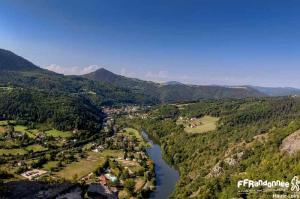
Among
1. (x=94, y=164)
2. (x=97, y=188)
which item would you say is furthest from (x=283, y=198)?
(x=94, y=164)

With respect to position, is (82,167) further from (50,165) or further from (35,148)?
(35,148)

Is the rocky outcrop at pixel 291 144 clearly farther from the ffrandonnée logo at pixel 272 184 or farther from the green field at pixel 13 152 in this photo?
the green field at pixel 13 152

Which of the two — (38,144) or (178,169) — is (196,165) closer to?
(178,169)

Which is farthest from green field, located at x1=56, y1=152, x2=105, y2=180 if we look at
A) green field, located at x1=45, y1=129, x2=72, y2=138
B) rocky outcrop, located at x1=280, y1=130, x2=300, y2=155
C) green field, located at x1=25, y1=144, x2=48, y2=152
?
rocky outcrop, located at x1=280, y1=130, x2=300, y2=155

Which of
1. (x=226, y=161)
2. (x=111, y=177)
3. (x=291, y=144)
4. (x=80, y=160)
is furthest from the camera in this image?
(x=80, y=160)

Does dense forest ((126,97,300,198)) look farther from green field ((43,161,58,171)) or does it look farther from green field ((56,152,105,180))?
green field ((43,161,58,171))

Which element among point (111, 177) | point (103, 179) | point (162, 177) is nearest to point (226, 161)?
point (162, 177)

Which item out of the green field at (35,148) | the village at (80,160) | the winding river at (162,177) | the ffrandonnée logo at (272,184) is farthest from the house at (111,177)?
the green field at (35,148)
